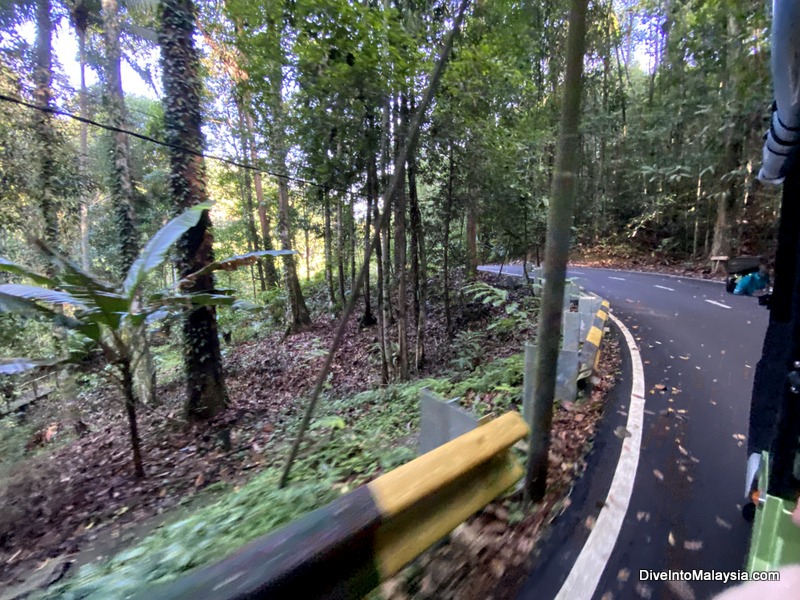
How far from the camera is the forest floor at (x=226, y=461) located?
10.6 ft

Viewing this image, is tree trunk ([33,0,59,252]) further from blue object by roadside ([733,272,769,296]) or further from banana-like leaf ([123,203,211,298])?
blue object by roadside ([733,272,769,296])

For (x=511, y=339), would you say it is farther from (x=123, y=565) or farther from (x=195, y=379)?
(x=123, y=565)

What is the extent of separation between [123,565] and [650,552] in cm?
377

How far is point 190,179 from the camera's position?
24.9ft

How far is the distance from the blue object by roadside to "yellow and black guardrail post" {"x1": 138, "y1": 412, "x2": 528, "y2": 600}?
1989mm

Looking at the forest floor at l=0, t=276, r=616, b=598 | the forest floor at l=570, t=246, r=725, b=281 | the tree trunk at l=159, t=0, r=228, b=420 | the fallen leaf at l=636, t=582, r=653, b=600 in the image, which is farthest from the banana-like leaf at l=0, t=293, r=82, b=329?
the forest floor at l=570, t=246, r=725, b=281

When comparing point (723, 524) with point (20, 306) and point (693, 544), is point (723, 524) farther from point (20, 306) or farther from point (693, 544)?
point (20, 306)

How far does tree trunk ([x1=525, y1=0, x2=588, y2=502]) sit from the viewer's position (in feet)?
9.63

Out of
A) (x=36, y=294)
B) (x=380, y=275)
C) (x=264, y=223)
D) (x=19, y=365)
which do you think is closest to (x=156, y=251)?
(x=36, y=294)

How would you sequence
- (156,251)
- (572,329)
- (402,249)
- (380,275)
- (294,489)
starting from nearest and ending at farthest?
(294,489)
(156,251)
(572,329)
(402,249)
(380,275)

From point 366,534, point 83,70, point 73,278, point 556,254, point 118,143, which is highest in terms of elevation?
point 83,70

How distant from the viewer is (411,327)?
13.3 m

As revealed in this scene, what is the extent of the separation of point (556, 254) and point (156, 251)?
544cm

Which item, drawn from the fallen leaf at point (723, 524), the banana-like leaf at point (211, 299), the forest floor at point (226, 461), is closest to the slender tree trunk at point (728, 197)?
the forest floor at point (226, 461)
